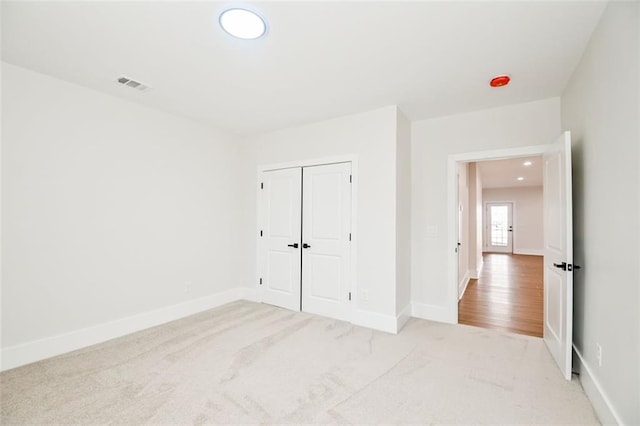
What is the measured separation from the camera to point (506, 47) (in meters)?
2.16

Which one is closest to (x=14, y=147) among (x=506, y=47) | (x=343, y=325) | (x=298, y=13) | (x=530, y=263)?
(x=298, y=13)

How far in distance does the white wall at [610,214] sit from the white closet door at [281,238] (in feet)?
9.61

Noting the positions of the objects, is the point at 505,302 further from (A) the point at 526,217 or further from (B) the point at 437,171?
(A) the point at 526,217

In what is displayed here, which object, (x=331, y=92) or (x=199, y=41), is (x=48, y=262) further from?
(x=331, y=92)

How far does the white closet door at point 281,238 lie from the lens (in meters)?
4.03

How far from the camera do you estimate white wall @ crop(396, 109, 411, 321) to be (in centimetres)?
333

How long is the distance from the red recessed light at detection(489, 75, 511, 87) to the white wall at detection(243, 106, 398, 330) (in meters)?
0.95

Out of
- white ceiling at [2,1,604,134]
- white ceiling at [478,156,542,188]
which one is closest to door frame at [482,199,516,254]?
white ceiling at [478,156,542,188]

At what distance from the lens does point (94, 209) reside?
116 inches

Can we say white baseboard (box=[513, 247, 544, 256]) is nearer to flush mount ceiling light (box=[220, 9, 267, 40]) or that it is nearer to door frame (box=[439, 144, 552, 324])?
door frame (box=[439, 144, 552, 324])

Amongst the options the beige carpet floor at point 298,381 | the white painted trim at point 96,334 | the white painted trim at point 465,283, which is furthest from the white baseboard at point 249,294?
the white painted trim at point 465,283

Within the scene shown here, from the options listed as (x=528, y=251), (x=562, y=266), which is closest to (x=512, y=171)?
(x=528, y=251)

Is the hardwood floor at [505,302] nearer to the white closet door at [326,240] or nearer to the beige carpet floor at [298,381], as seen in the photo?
the beige carpet floor at [298,381]

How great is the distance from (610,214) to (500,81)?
4.98 ft
